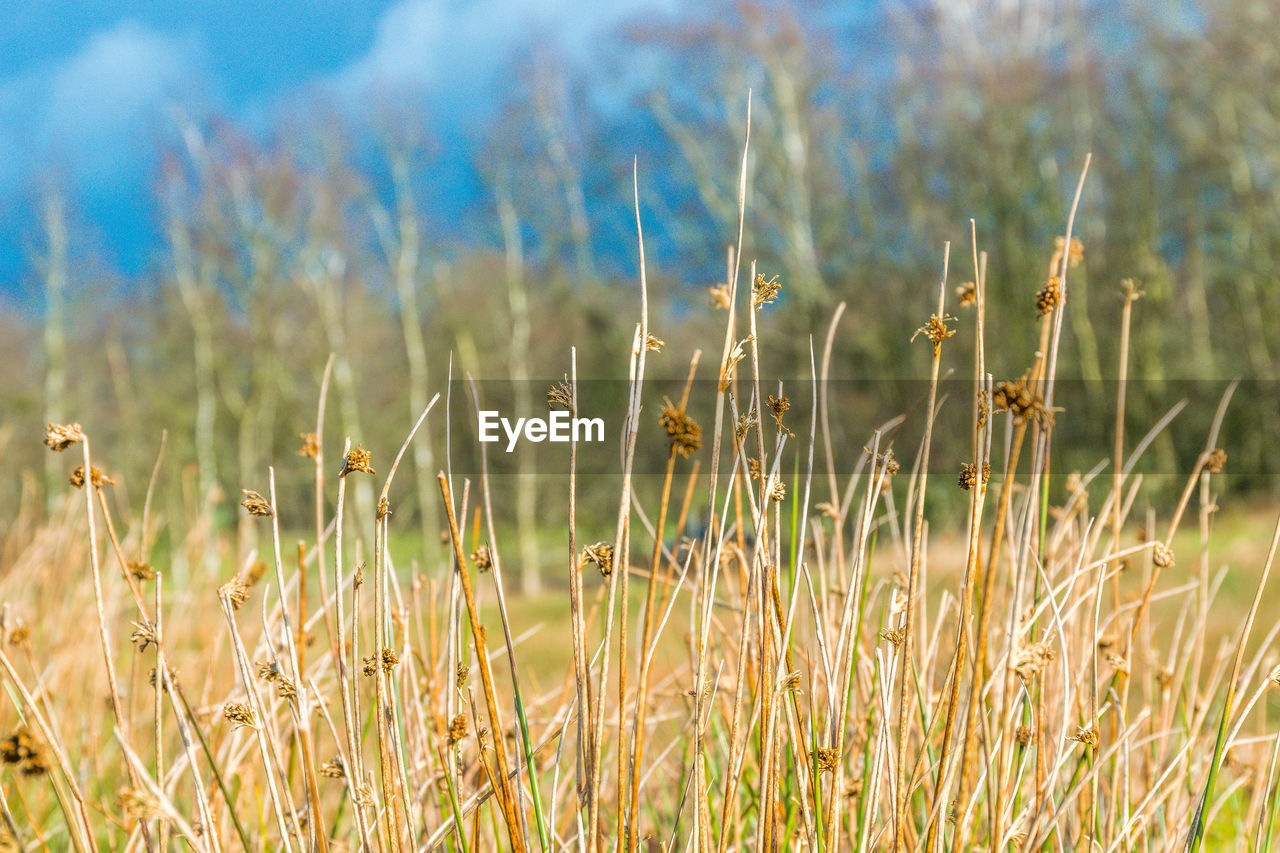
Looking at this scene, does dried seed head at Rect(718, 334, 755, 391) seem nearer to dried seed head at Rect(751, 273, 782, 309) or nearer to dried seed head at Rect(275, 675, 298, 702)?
dried seed head at Rect(751, 273, 782, 309)

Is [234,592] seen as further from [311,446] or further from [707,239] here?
[707,239]

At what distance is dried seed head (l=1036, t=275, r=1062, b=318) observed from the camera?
82cm

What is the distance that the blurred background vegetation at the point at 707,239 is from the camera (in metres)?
11.9

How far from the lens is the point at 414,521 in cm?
1603

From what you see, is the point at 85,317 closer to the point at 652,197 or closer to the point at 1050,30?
the point at 652,197

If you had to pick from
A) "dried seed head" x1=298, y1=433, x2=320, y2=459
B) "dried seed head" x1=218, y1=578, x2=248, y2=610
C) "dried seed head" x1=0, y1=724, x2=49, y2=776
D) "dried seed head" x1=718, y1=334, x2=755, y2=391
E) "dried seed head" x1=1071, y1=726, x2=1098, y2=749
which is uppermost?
"dried seed head" x1=718, y1=334, x2=755, y2=391

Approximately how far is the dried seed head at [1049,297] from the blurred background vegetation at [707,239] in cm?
980

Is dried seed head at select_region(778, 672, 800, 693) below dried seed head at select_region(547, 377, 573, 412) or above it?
below

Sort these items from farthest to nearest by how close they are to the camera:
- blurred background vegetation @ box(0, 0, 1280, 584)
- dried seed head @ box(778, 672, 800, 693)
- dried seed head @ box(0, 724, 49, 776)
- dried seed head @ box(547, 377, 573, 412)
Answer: blurred background vegetation @ box(0, 0, 1280, 584) < dried seed head @ box(778, 672, 800, 693) < dried seed head @ box(547, 377, 573, 412) < dried seed head @ box(0, 724, 49, 776)

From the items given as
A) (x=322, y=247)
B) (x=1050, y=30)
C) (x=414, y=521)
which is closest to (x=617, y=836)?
(x=1050, y=30)

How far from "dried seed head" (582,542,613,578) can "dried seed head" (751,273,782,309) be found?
0.25 m

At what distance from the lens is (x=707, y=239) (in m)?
13.2

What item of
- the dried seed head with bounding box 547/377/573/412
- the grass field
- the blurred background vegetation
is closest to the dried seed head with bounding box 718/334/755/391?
the grass field

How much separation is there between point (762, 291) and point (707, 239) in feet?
41.9
